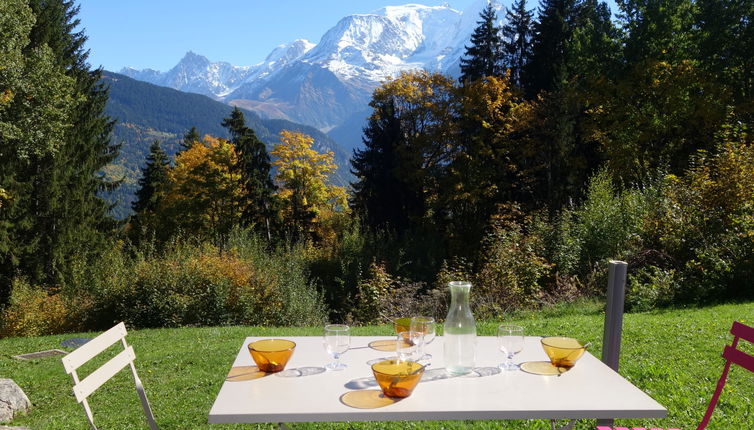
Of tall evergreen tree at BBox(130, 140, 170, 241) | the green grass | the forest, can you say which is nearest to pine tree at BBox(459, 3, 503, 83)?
the forest

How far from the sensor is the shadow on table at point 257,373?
212 centimetres

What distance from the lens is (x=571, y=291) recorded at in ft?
30.0

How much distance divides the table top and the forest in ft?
21.8

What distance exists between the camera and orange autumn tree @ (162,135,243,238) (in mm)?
26359

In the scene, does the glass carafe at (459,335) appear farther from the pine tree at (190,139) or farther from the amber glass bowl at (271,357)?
the pine tree at (190,139)

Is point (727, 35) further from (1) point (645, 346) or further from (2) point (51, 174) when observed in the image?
(2) point (51, 174)

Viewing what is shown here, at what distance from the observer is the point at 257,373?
218 centimetres

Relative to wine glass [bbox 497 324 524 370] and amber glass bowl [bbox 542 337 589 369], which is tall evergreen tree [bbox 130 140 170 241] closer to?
wine glass [bbox 497 324 524 370]

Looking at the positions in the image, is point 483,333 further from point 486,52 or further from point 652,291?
point 486,52

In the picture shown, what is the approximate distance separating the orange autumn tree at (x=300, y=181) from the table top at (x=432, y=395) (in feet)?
84.8

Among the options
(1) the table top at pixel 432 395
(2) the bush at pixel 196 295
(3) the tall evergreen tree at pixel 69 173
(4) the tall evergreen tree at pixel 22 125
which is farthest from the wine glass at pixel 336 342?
(3) the tall evergreen tree at pixel 69 173

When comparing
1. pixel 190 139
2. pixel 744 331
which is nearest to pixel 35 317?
pixel 744 331

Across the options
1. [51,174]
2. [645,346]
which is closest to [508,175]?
[645,346]

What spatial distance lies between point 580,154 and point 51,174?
20147mm
